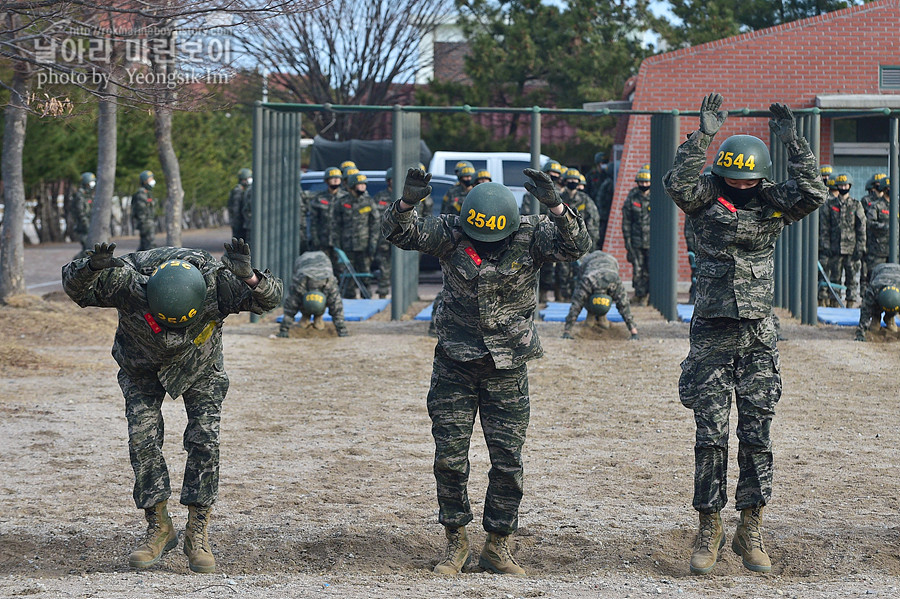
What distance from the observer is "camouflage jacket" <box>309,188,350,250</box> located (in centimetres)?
1648

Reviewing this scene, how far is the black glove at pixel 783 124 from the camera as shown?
5.75 m

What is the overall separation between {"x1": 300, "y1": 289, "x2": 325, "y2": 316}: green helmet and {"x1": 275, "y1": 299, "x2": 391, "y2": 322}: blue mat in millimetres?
1244

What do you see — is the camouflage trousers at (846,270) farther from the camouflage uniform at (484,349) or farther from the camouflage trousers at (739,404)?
the camouflage uniform at (484,349)

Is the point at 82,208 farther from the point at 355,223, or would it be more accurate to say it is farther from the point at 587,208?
the point at 587,208

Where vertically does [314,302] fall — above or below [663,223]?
below

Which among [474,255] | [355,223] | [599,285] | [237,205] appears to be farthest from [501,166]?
[474,255]

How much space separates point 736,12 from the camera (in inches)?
1246

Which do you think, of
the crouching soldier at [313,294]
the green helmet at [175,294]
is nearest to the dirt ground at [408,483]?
the crouching soldier at [313,294]

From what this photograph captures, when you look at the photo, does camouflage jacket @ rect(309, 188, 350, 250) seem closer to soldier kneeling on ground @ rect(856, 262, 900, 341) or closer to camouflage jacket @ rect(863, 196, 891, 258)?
soldier kneeling on ground @ rect(856, 262, 900, 341)

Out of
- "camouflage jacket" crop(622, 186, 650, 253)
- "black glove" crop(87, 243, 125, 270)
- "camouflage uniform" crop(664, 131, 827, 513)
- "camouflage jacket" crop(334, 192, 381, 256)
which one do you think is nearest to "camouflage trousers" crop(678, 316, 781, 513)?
"camouflage uniform" crop(664, 131, 827, 513)

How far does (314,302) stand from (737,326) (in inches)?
317

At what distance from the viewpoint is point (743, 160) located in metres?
5.77

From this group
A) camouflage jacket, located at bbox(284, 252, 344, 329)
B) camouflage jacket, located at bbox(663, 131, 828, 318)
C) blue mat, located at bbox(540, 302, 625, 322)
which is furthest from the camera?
blue mat, located at bbox(540, 302, 625, 322)

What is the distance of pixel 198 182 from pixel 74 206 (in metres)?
16.9
